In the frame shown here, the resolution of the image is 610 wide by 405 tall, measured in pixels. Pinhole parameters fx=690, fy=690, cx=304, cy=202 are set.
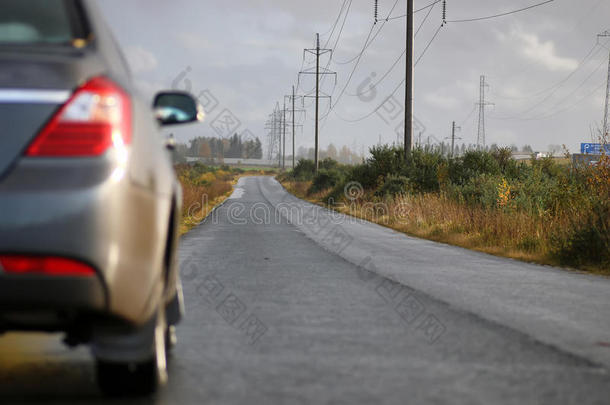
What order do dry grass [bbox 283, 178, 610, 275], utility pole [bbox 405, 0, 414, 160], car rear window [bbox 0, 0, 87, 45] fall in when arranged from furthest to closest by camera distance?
utility pole [bbox 405, 0, 414, 160]
dry grass [bbox 283, 178, 610, 275]
car rear window [bbox 0, 0, 87, 45]

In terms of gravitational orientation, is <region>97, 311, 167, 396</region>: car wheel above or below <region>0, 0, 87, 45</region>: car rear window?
below

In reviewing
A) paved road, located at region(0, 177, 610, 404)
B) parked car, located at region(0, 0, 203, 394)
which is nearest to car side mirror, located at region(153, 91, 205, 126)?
parked car, located at region(0, 0, 203, 394)

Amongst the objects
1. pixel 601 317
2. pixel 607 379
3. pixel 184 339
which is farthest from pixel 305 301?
pixel 607 379

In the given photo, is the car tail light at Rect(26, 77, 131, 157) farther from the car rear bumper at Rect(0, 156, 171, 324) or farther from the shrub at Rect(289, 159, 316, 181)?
the shrub at Rect(289, 159, 316, 181)

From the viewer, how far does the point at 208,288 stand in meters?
8.38

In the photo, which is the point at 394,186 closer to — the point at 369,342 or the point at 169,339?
the point at 369,342

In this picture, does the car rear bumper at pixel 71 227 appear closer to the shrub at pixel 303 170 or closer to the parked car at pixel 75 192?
the parked car at pixel 75 192

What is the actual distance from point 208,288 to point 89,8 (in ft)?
17.9

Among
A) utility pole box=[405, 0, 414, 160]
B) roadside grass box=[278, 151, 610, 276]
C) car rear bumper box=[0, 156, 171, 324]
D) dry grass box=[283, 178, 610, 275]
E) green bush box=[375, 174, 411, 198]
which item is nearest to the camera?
Result: car rear bumper box=[0, 156, 171, 324]

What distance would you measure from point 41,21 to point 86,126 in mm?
776

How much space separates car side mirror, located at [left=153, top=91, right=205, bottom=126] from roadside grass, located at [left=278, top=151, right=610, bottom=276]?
862 centimetres

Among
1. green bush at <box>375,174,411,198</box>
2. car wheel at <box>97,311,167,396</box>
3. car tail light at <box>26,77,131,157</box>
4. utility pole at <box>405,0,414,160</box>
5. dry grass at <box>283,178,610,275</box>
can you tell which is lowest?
dry grass at <box>283,178,610,275</box>

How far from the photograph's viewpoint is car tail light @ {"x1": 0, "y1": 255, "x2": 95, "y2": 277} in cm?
269

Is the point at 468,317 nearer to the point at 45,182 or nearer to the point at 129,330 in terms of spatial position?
the point at 129,330
